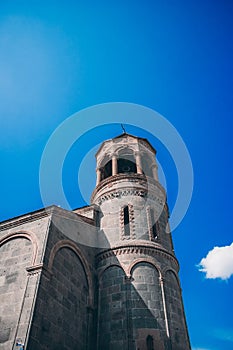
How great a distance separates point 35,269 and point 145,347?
5.60 metres

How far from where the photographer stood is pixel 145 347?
1182 centimetres

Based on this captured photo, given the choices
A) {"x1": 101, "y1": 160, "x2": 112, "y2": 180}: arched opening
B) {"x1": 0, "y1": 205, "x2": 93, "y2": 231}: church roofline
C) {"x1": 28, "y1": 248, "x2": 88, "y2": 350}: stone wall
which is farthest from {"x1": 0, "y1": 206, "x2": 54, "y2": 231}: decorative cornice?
{"x1": 101, "y1": 160, "x2": 112, "y2": 180}: arched opening

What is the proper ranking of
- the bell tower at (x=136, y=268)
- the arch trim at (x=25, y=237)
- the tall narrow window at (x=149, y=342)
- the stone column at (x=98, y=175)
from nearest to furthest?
the tall narrow window at (x=149, y=342)
the arch trim at (x=25, y=237)
the bell tower at (x=136, y=268)
the stone column at (x=98, y=175)

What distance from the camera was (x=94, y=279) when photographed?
48.4 ft

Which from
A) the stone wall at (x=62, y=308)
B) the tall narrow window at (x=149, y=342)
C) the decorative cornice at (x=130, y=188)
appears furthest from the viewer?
the decorative cornice at (x=130, y=188)

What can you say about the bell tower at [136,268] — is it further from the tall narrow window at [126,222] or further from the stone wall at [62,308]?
the stone wall at [62,308]

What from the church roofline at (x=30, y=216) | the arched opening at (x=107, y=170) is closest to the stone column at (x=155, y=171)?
the arched opening at (x=107, y=170)

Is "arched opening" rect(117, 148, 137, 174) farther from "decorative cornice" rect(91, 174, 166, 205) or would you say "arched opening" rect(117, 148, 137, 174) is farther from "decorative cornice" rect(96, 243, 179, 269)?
"decorative cornice" rect(96, 243, 179, 269)

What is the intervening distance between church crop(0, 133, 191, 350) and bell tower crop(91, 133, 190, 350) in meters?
0.04

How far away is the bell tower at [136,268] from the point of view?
12.4 m

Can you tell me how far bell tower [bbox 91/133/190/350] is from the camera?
12.4 metres

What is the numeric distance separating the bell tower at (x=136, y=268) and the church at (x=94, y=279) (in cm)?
4

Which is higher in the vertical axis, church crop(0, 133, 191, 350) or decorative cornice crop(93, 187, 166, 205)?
decorative cornice crop(93, 187, 166, 205)

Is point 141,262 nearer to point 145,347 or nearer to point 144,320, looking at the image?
point 144,320
